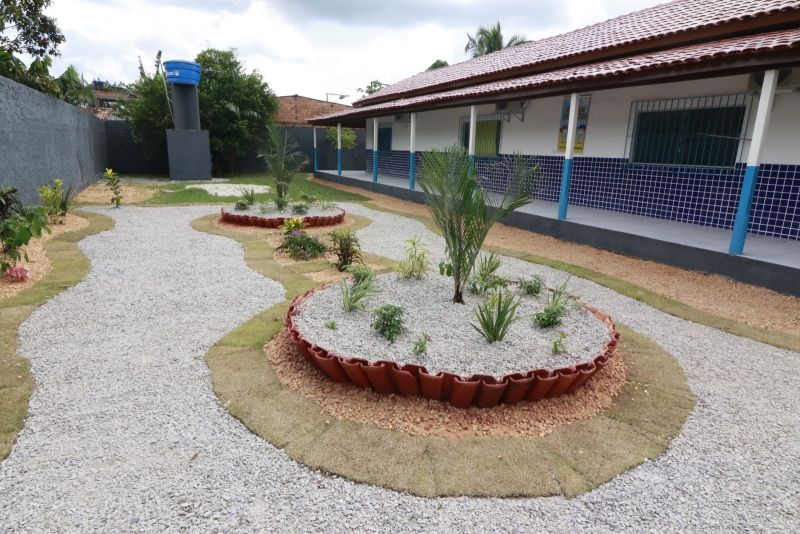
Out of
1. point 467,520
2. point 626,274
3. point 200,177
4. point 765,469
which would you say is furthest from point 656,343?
point 200,177

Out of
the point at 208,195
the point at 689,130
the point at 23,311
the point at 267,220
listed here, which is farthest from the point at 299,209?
the point at 689,130

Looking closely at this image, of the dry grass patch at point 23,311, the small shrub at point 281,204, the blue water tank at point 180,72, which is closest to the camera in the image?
the dry grass patch at point 23,311

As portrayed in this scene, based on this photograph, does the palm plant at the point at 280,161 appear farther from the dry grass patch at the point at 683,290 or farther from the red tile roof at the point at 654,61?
the dry grass patch at the point at 683,290

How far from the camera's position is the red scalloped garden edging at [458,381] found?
Answer: 2791 mm

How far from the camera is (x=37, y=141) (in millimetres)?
8289

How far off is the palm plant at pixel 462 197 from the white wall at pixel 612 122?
2.04 m

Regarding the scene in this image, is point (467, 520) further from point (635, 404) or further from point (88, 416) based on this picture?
point (88, 416)

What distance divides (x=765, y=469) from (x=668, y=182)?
22.9 ft

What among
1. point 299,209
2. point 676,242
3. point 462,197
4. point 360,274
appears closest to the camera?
point 462,197

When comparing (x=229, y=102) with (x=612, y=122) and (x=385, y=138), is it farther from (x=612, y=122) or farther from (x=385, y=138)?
(x=612, y=122)

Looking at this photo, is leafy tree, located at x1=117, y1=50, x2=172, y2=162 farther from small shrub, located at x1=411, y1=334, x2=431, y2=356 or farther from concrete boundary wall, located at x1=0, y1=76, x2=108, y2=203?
small shrub, located at x1=411, y1=334, x2=431, y2=356

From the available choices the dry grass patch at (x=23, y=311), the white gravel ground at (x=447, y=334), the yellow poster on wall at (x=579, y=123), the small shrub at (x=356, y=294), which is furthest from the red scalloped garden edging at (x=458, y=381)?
the yellow poster on wall at (x=579, y=123)

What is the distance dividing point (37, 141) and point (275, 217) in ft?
14.2

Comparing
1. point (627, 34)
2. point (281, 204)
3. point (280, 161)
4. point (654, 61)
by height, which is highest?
point (627, 34)
